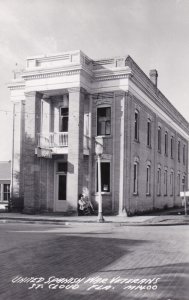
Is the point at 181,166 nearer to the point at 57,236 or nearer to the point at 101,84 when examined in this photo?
the point at 101,84

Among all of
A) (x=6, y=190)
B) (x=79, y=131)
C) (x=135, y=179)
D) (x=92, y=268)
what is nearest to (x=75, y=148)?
(x=79, y=131)

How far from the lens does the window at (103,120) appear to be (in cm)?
2353

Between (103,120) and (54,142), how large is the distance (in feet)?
10.3

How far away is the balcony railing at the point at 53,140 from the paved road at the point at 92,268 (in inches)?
424

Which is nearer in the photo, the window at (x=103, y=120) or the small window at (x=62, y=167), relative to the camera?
the window at (x=103, y=120)

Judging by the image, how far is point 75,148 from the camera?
22000 millimetres

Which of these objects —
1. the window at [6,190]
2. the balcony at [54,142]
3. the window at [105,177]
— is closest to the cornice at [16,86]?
the balcony at [54,142]

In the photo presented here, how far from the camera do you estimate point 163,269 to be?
7969 millimetres

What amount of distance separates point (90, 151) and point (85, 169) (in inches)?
43.1

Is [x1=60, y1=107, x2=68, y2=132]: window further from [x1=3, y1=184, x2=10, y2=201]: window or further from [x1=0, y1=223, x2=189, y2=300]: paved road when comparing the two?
[x1=3, y1=184, x2=10, y2=201]: window

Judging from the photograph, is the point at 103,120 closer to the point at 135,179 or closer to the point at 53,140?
the point at 53,140

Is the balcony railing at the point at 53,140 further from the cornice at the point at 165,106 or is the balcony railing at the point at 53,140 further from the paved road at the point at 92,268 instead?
the paved road at the point at 92,268

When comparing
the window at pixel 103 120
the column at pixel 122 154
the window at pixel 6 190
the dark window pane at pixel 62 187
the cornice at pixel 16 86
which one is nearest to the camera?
the column at pixel 122 154

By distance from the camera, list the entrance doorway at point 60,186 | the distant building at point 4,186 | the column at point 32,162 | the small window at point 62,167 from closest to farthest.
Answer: the column at point 32,162
the entrance doorway at point 60,186
the small window at point 62,167
the distant building at point 4,186
